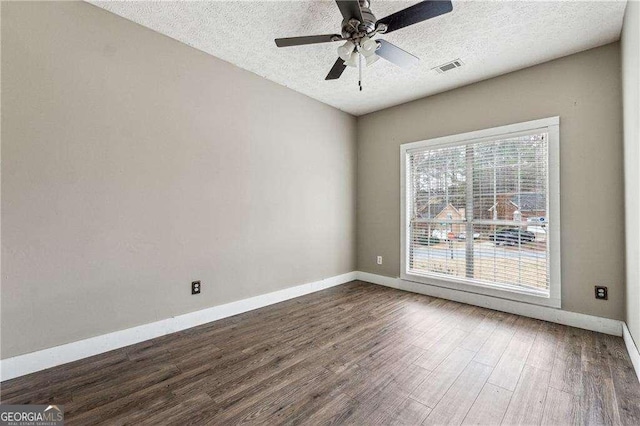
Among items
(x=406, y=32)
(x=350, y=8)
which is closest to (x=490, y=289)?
(x=406, y=32)

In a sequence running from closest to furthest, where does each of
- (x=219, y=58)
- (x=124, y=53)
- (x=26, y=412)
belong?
(x=26, y=412) → (x=124, y=53) → (x=219, y=58)

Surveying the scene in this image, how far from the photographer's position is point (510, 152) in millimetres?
3299

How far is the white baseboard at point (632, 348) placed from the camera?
200cm

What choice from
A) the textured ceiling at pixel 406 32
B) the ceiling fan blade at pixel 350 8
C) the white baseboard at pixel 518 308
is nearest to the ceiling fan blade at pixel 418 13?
the ceiling fan blade at pixel 350 8

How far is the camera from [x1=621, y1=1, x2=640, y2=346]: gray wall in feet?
6.59

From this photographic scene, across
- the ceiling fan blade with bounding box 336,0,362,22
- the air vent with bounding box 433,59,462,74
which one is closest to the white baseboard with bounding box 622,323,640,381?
the air vent with bounding box 433,59,462,74

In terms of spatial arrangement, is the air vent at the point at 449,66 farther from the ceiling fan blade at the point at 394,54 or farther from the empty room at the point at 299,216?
the ceiling fan blade at the point at 394,54

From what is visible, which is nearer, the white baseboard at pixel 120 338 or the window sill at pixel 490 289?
the white baseboard at pixel 120 338

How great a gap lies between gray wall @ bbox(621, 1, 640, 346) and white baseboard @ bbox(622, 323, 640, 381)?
74 millimetres

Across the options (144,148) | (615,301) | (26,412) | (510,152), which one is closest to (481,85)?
(510,152)

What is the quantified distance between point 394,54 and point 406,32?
0.39 metres

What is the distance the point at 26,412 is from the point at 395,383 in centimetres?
220

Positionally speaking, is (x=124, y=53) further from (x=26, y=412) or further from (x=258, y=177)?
(x=26, y=412)

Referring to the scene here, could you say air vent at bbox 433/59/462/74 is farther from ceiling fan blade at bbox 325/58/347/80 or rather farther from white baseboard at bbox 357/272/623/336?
white baseboard at bbox 357/272/623/336
